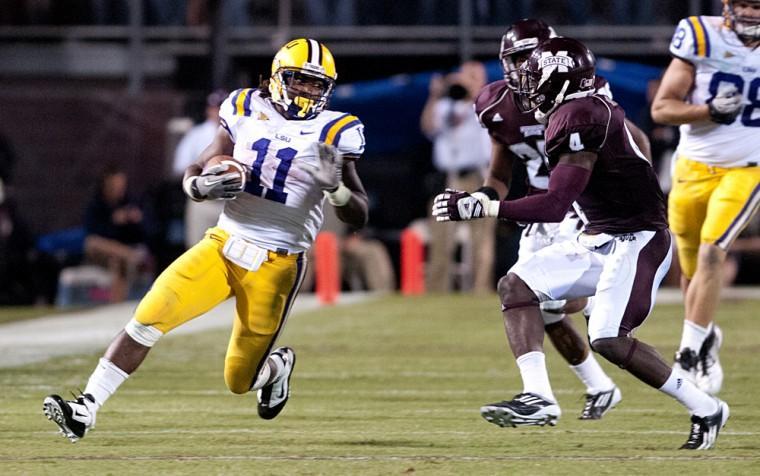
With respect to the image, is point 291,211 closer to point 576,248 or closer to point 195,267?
point 195,267

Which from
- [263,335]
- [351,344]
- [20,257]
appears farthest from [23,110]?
[263,335]

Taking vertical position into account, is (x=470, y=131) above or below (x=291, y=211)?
below

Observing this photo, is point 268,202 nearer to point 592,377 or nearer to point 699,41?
point 592,377

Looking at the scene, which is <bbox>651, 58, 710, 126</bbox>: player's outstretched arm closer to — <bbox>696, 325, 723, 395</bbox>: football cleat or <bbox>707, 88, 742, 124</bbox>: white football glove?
<bbox>707, 88, 742, 124</bbox>: white football glove

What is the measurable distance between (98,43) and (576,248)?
11.5m

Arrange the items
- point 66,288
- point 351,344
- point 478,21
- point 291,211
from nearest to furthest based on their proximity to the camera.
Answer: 1. point 291,211
2. point 351,344
3. point 66,288
4. point 478,21

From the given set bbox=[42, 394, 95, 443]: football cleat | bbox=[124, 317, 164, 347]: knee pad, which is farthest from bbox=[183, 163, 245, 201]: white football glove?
bbox=[42, 394, 95, 443]: football cleat

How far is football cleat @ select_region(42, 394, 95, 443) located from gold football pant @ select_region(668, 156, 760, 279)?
2.94m

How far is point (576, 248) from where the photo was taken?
217 inches

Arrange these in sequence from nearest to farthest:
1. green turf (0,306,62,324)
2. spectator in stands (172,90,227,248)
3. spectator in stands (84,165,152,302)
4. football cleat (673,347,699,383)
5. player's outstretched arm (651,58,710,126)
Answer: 1. football cleat (673,347,699,383)
2. player's outstretched arm (651,58,710,126)
3. green turf (0,306,62,324)
4. spectator in stands (172,90,227,248)
5. spectator in stands (84,165,152,302)

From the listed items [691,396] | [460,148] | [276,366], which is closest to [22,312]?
[460,148]

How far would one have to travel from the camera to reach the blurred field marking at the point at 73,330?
29.7 feet

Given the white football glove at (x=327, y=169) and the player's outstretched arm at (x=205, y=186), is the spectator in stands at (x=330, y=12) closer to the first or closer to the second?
the player's outstretched arm at (x=205, y=186)

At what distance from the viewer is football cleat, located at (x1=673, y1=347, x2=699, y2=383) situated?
270 inches
